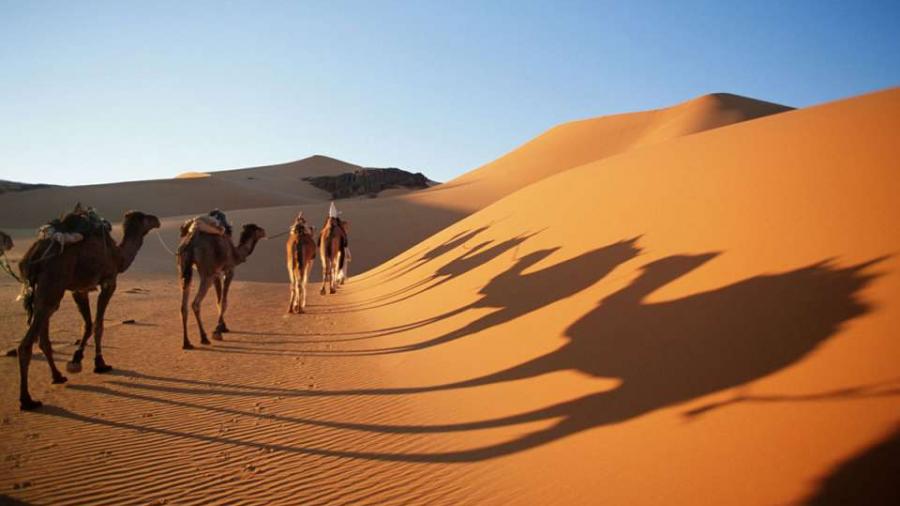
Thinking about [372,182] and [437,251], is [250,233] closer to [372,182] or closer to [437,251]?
[437,251]

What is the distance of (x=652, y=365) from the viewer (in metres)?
5.06

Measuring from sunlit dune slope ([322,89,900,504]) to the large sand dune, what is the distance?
0.03 m

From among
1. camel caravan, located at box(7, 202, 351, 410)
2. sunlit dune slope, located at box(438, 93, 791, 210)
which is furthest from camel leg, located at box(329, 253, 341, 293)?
sunlit dune slope, located at box(438, 93, 791, 210)

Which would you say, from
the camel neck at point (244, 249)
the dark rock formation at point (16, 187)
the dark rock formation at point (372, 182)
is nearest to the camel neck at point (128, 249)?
the camel neck at point (244, 249)

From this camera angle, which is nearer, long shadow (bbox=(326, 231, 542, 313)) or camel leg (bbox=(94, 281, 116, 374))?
camel leg (bbox=(94, 281, 116, 374))

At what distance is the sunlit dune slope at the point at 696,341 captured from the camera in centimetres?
354

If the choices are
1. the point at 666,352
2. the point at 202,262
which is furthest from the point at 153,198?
the point at 666,352

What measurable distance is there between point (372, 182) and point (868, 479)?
68.2 metres

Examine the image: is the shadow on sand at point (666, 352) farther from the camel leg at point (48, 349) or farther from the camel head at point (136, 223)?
the camel head at point (136, 223)

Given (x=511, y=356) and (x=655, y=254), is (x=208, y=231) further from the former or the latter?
(x=655, y=254)

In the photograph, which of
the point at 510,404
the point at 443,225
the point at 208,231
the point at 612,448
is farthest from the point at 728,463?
the point at 443,225

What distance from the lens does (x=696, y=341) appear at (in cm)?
501

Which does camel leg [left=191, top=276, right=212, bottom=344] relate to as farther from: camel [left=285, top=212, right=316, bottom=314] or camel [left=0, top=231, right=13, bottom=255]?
camel [left=285, top=212, right=316, bottom=314]

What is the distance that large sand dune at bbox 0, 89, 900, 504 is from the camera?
3646 millimetres
